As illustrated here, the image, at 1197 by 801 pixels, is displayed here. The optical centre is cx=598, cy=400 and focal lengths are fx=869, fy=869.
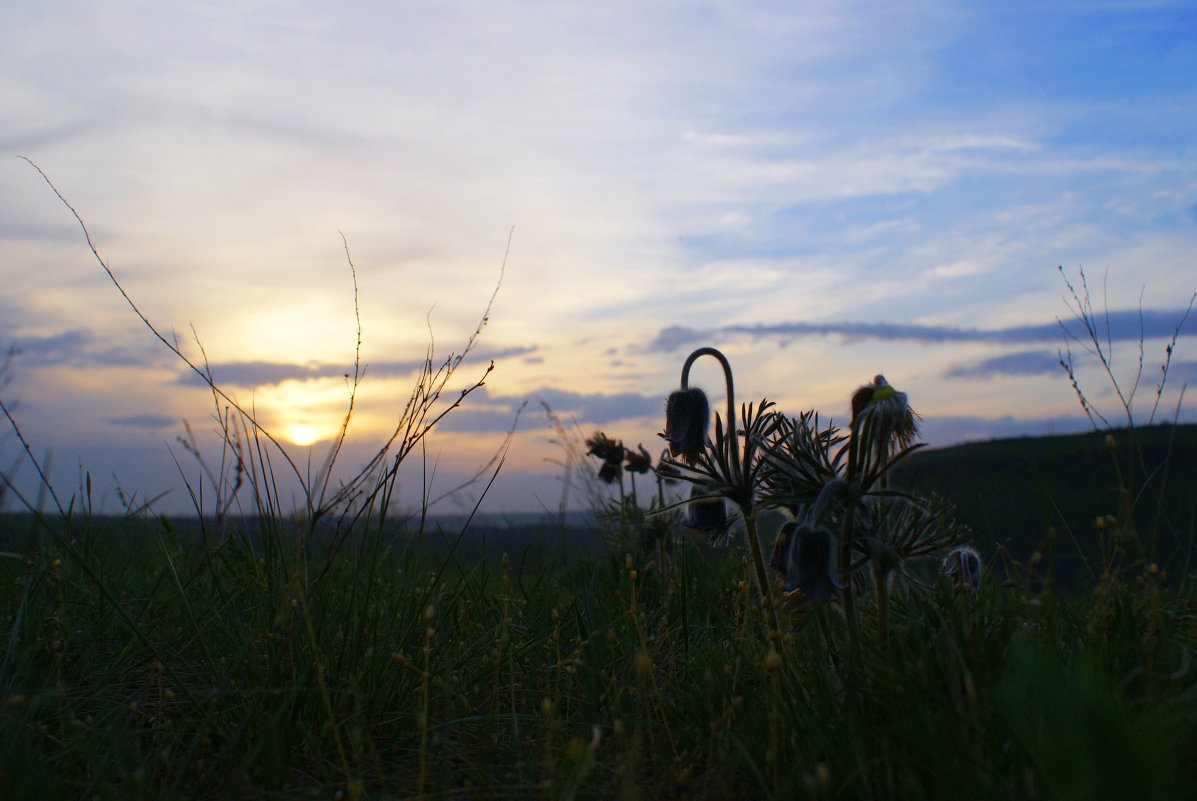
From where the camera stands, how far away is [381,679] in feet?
7.73

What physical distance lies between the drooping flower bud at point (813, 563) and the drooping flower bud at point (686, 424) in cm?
73

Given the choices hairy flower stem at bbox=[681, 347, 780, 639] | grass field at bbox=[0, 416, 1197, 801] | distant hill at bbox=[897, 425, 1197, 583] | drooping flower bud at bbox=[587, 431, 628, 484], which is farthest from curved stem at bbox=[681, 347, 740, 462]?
distant hill at bbox=[897, 425, 1197, 583]

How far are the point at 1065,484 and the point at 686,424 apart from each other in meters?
8.69

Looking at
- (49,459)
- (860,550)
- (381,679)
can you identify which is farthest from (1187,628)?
(49,459)

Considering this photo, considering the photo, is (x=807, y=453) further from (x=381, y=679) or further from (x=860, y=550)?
(x=381, y=679)

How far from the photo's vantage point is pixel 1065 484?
9891mm

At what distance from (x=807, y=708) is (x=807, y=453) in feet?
2.42

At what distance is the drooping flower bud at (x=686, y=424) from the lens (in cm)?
285

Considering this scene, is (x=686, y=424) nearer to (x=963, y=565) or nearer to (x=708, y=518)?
(x=708, y=518)

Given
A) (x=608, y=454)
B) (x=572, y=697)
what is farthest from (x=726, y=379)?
(x=608, y=454)

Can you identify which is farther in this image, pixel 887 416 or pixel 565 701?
pixel 565 701

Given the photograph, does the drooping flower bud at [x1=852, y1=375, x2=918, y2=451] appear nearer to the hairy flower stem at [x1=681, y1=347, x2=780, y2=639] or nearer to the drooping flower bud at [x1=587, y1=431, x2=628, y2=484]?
the hairy flower stem at [x1=681, y1=347, x2=780, y2=639]

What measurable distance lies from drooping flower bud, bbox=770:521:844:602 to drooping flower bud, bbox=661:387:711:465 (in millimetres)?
733

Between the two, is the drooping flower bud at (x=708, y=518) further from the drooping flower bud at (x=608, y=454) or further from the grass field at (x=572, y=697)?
the drooping flower bud at (x=608, y=454)
